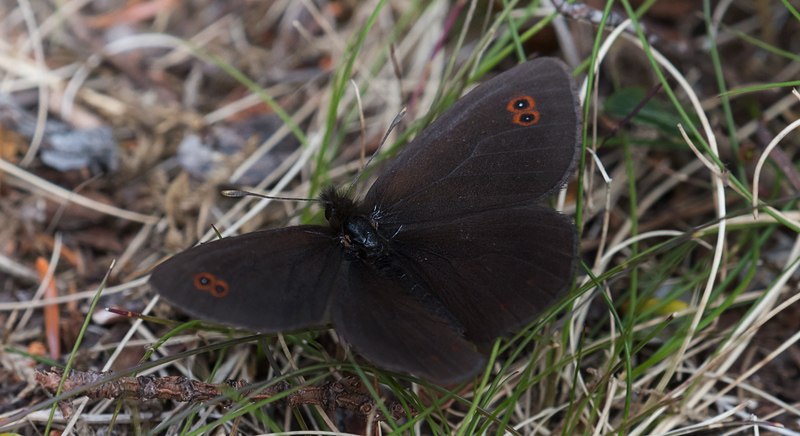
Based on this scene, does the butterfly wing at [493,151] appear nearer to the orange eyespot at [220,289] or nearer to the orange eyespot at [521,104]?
the orange eyespot at [521,104]

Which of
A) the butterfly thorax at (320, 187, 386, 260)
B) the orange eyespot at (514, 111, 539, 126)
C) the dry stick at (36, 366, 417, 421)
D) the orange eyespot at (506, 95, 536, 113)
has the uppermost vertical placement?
the orange eyespot at (506, 95, 536, 113)

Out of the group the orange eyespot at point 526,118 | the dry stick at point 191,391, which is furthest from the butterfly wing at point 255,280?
the orange eyespot at point 526,118

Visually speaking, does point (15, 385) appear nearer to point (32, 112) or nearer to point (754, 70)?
point (32, 112)

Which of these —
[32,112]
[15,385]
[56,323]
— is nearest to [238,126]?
[32,112]

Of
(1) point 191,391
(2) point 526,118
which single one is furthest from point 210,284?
(2) point 526,118

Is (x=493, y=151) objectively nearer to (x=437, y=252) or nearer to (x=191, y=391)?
(x=437, y=252)

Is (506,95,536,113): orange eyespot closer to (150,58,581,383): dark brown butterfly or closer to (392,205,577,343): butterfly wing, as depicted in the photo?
(150,58,581,383): dark brown butterfly

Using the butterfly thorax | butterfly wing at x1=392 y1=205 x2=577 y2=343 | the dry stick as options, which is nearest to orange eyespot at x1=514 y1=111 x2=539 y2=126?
butterfly wing at x1=392 y1=205 x2=577 y2=343
